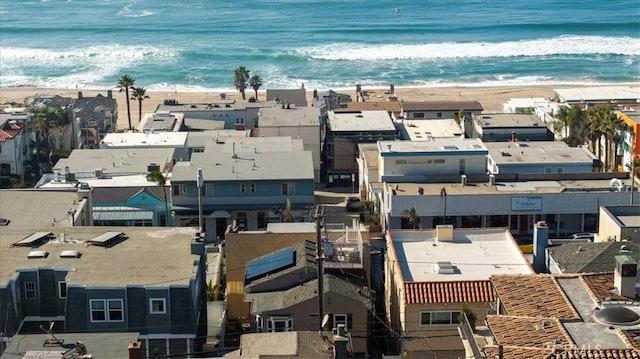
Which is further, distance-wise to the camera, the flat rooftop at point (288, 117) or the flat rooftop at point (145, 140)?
the flat rooftop at point (288, 117)

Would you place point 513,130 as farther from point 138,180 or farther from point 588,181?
point 138,180

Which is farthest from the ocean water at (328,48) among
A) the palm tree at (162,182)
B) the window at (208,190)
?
the palm tree at (162,182)

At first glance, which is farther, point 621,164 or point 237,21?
point 237,21

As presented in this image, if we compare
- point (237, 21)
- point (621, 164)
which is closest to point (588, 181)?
point (621, 164)

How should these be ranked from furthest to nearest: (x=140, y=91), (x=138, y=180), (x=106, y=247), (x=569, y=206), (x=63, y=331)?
(x=140, y=91) → (x=138, y=180) → (x=569, y=206) → (x=106, y=247) → (x=63, y=331)

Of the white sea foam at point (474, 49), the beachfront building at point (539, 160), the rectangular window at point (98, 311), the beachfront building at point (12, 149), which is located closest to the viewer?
the rectangular window at point (98, 311)

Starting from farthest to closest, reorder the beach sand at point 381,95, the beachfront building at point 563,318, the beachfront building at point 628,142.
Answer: the beach sand at point 381,95, the beachfront building at point 628,142, the beachfront building at point 563,318

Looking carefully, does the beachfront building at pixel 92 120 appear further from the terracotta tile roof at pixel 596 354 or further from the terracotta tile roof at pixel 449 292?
the terracotta tile roof at pixel 596 354
